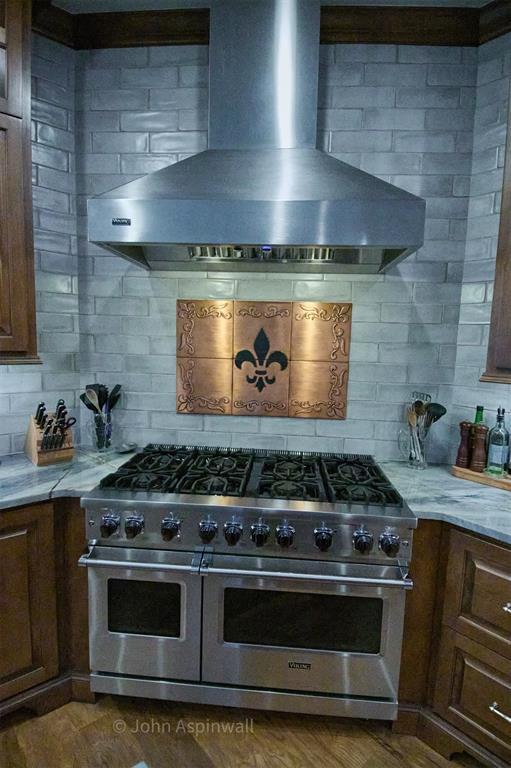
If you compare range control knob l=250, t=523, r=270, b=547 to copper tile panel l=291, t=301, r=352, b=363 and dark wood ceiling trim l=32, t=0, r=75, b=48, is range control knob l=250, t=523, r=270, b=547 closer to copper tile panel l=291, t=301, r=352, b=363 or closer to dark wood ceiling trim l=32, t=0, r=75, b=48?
copper tile panel l=291, t=301, r=352, b=363

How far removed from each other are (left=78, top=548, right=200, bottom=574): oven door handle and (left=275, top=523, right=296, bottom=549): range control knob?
0.33 m

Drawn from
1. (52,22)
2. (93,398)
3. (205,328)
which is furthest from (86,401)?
(52,22)

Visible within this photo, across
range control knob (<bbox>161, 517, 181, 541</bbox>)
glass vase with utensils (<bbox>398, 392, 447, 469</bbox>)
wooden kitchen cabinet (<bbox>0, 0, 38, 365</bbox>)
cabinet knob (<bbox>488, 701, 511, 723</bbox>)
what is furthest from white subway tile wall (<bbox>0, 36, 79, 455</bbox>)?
cabinet knob (<bbox>488, 701, 511, 723</bbox>)

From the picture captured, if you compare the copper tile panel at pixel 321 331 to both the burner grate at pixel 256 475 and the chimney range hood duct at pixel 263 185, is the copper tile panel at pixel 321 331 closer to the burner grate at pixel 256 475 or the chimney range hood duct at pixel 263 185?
the chimney range hood duct at pixel 263 185

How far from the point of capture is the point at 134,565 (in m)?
1.52

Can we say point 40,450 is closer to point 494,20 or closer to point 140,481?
point 140,481

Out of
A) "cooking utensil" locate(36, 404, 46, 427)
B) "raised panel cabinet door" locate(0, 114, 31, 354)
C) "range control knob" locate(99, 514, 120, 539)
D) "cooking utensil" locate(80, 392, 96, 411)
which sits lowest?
"range control knob" locate(99, 514, 120, 539)

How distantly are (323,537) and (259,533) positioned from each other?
0.75 ft

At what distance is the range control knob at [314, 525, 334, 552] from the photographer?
1.43m

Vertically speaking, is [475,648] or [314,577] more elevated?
[314,577]

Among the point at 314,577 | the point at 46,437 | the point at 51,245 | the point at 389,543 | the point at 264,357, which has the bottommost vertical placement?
the point at 314,577

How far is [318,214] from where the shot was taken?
137 centimetres

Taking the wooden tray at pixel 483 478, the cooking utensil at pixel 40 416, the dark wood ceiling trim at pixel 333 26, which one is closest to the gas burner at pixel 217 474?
the cooking utensil at pixel 40 416

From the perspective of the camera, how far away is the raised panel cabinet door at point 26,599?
1.50 m
